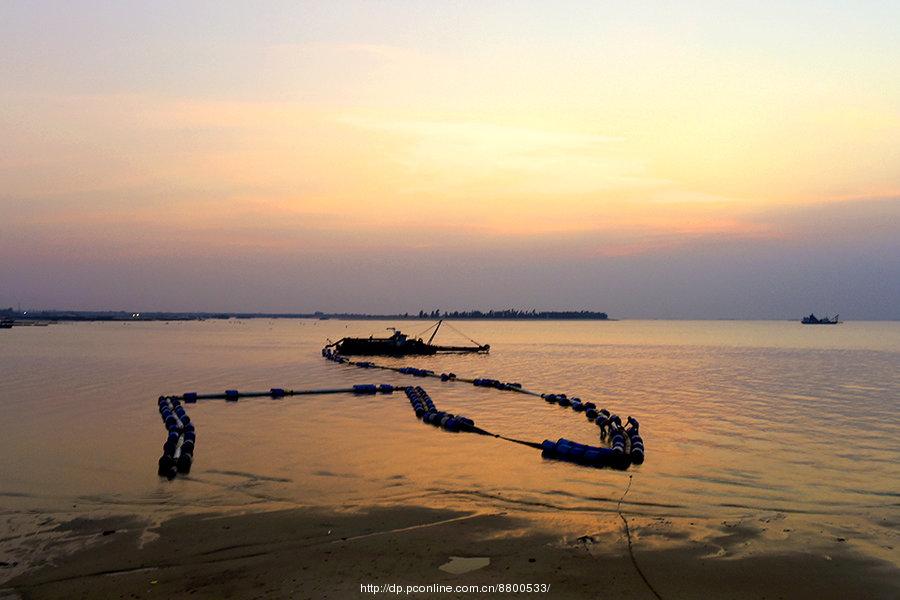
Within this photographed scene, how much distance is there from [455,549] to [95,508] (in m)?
9.03

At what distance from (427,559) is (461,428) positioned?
16.0 meters

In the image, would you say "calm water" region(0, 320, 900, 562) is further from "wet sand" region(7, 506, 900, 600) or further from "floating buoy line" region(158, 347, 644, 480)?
"wet sand" region(7, 506, 900, 600)

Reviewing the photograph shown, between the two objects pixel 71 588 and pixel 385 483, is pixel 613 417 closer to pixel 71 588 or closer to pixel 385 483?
pixel 385 483

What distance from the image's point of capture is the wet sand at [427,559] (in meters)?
11.0

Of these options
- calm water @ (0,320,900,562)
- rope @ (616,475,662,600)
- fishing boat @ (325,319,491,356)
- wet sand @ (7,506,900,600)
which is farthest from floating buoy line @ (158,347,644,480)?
fishing boat @ (325,319,491,356)

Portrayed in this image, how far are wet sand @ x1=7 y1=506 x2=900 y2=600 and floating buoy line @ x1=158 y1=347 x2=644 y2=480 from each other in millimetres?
6002

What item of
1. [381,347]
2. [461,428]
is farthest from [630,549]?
[381,347]

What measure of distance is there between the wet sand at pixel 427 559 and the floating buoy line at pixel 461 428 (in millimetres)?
6002

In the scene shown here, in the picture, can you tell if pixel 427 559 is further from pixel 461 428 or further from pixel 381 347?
pixel 381 347

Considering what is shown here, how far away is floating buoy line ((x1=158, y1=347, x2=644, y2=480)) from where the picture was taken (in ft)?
69.4

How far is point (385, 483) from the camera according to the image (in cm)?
1855

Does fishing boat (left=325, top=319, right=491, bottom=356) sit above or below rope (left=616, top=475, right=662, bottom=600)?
above

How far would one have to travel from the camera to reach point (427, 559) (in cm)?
1226

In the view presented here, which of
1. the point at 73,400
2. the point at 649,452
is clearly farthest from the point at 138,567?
the point at 73,400
